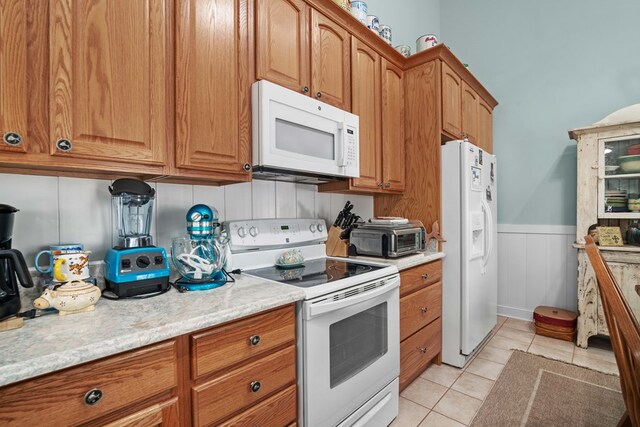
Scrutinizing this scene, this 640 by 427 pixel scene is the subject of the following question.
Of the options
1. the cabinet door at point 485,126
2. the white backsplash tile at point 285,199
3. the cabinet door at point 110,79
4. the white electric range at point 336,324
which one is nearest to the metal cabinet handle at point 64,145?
the cabinet door at point 110,79

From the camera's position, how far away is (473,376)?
216cm

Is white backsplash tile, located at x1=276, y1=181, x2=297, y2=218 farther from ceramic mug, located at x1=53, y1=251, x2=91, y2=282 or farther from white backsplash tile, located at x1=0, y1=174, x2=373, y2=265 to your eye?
ceramic mug, located at x1=53, y1=251, x2=91, y2=282

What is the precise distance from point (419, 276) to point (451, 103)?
135cm

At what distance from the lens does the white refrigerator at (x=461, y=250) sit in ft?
7.25

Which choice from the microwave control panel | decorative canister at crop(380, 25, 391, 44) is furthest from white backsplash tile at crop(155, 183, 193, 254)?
decorative canister at crop(380, 25, 391, 44)

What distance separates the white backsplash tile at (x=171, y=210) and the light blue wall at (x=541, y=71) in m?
2.40

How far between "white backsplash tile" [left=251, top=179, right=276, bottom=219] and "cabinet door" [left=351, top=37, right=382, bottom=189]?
0.53 metres

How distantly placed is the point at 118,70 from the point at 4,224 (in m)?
0.59

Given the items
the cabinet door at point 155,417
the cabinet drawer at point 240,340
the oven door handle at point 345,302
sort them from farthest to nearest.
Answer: the oven door handle at point 345,302, the cabinet drawer at point 240,340, the cabinet door at point 155,417

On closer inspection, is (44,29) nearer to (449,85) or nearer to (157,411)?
(157,411)

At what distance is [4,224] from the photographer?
0.93 metres

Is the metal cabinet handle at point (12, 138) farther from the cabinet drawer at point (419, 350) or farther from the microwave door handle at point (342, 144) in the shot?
the cabinet drawer at point (419, 350)

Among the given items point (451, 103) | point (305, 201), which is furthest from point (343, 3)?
Answer: point (305, 201)

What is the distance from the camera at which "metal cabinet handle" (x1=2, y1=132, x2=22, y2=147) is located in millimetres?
857
